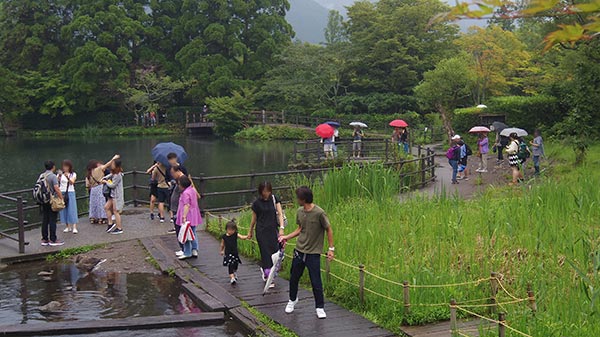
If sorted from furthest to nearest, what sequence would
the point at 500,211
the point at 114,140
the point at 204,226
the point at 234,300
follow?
1. the point at 114,140
2. the point at 204,226
3. the point at 500,211
4. the point at 234,300

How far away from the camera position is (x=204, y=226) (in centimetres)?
1134

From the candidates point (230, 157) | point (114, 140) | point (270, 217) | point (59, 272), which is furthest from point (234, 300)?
point (114, 140)

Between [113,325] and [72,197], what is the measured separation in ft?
16.5

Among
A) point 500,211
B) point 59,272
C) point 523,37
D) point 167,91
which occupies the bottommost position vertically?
point 59,272

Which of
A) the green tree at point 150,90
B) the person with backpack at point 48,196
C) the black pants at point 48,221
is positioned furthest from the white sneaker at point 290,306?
the green tree at point 150,90

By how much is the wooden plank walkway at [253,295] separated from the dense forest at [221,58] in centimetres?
2567

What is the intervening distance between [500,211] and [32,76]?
147 feet

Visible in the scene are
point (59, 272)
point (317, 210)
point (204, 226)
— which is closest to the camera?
point (317, 210)

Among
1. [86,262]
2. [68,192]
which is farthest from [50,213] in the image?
[86,262]

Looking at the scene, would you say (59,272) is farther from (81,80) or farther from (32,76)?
(32,76)

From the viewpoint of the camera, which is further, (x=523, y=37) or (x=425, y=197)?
(x=523, y=37)

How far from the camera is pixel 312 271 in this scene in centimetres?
591

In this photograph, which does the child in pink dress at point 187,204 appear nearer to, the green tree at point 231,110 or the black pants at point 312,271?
the black pants at point 312,271

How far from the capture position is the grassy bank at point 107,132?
148 feet
